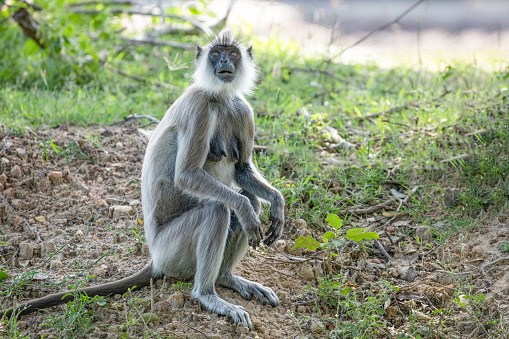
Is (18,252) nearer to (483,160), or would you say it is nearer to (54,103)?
(54,103)

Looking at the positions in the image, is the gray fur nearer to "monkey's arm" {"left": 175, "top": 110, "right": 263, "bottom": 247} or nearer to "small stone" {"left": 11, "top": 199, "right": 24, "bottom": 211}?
"monkey's arm" {"left": 175, "top": 110, "right": 263, "bottom": 247}

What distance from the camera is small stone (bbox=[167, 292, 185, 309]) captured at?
3.56 m

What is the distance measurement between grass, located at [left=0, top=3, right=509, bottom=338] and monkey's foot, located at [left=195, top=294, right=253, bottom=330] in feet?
0.87

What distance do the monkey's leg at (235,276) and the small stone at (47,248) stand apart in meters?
1.35

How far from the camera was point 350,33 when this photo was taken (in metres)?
10.8

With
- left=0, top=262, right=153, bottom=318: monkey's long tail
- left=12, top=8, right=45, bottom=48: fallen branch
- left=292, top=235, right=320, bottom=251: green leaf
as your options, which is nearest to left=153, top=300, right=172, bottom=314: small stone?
left=0, top=262, right=153, bottom=318: monkey's long tail

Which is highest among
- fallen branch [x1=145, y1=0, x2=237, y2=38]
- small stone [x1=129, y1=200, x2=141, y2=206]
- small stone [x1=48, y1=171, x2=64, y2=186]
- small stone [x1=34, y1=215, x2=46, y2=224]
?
fallen branch [x1=145, y1=0, x2=237, y2=38]

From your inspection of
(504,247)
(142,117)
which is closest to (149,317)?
(504,247)

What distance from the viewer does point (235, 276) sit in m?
3.98

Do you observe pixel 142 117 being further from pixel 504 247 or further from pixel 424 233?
pixel 504 247

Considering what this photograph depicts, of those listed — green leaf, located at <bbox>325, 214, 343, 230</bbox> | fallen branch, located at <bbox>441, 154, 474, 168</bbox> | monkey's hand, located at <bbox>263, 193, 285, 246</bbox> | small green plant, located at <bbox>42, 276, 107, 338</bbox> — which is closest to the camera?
small green plant, located at <bbox>42, 276, 107, 338</bbox>

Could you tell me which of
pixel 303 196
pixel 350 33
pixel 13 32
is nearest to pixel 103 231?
pixel 303 196

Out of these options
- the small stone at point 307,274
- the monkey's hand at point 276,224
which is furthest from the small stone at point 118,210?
the small stone at point 307,274

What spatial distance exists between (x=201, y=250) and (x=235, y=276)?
20.3 inches
